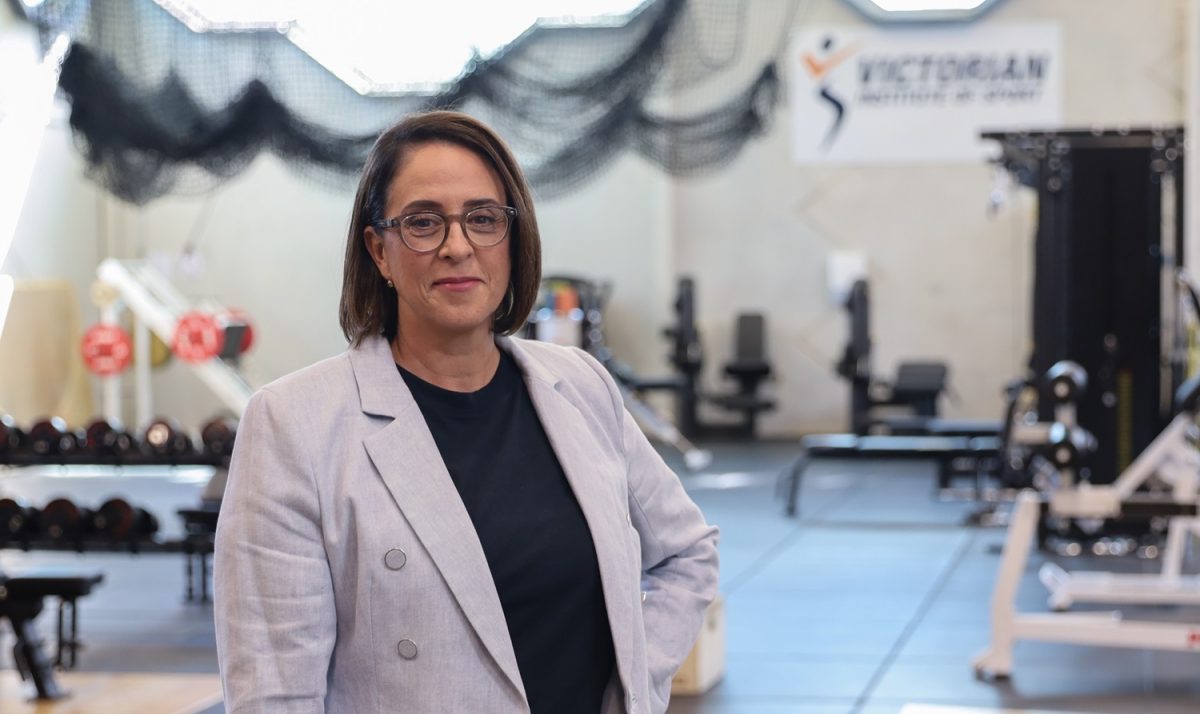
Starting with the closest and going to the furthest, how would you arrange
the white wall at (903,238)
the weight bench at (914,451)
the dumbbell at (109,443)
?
1. the dumbbell at (109,443)
2. the weight bench at (914,451)
3. the white wall at (903,238)

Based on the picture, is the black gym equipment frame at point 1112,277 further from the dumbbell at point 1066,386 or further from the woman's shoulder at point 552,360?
the woman's shoulder at point 552,360

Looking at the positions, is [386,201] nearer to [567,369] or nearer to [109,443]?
[567,369]

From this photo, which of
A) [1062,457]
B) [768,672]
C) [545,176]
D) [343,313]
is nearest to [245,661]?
[343,313]

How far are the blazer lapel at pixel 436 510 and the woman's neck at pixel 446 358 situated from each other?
0.08 meters

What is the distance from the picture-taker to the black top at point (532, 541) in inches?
57.4

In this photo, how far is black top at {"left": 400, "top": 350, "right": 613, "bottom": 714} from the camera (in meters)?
1.46

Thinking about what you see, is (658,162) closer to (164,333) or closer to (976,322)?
(164,333)

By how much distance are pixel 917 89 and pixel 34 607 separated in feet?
29.2

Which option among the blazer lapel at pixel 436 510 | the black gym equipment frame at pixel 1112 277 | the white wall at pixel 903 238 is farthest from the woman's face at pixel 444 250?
the white wall at pixel 903 238

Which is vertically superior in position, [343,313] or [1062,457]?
[343,313]

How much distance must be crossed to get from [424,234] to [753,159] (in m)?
10.7

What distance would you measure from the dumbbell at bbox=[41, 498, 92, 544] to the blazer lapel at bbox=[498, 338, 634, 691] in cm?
410

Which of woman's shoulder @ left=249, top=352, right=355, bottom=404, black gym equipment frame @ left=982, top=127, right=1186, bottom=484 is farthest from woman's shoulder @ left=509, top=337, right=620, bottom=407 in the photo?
black gym equipment frame @ left=982, top=127, right=1186, bottom=484

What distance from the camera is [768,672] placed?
4.78 meters
